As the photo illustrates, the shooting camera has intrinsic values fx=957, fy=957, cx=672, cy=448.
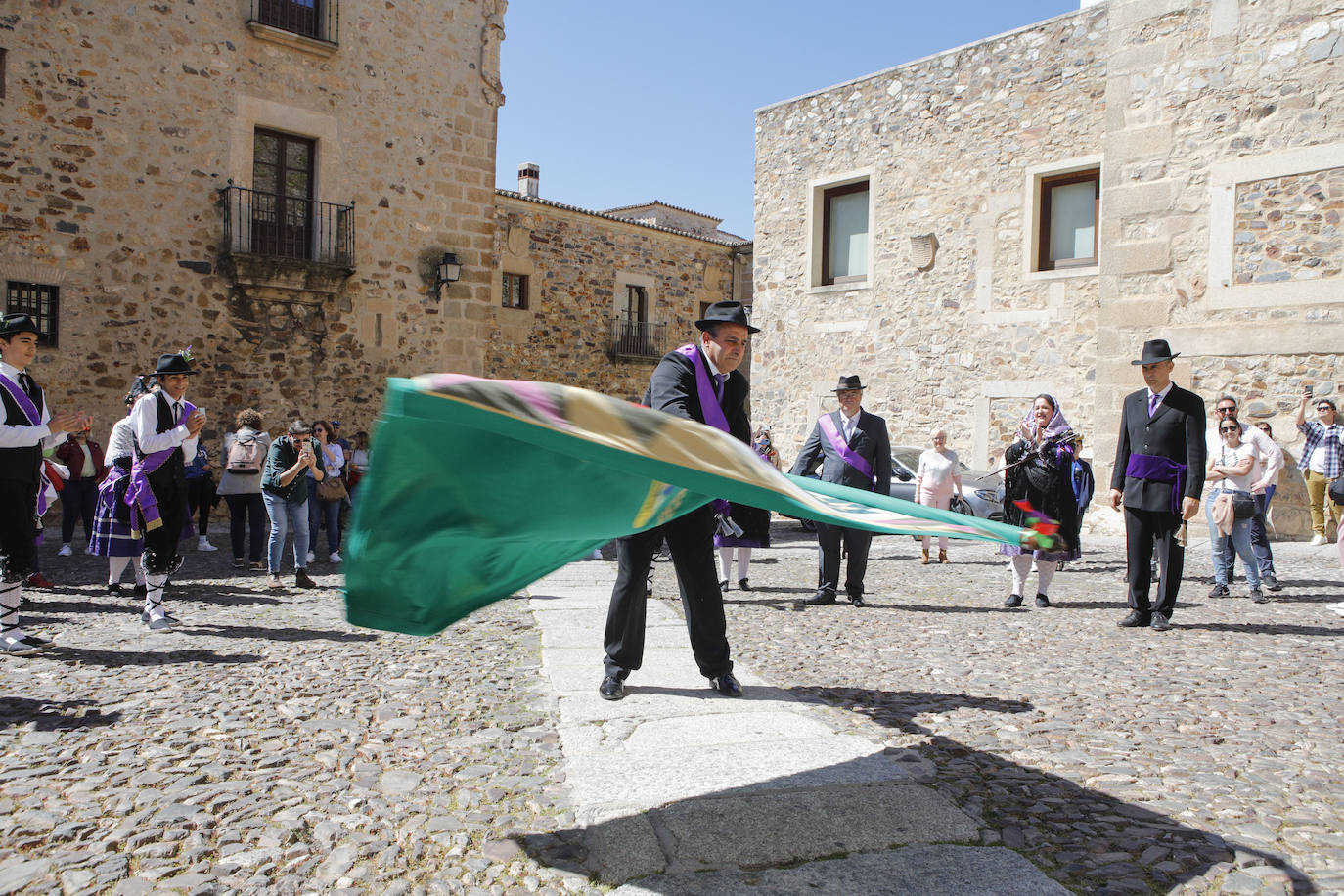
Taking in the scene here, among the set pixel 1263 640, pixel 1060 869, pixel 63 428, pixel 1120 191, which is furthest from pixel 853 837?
pixel 1120 191

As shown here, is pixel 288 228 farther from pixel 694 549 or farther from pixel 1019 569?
pixel 694 549

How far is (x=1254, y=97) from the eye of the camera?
11.6 metres

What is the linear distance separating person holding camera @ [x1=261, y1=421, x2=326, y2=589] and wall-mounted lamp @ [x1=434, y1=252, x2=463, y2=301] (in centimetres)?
760

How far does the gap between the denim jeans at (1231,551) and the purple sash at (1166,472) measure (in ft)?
6.46

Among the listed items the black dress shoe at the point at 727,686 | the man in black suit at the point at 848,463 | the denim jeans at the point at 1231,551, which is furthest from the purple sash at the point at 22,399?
the denim jeans at the point at 1231,551

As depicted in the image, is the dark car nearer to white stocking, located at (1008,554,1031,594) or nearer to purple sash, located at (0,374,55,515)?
white stocking, located at (1008,554,1031,594)

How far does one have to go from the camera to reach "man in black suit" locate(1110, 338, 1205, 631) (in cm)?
652

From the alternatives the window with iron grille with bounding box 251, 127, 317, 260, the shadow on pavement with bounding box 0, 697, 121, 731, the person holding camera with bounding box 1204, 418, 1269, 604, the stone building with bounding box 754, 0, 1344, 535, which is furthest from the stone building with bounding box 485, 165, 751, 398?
the shadow on pavement with bounding box 0, 697, 121, 731

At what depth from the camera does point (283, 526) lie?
8.61m

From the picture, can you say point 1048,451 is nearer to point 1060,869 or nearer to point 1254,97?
point 1060,869

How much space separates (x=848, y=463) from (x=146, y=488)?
5.12m

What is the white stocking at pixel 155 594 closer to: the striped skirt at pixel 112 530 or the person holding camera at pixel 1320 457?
the striped skirt at pixel 112 530

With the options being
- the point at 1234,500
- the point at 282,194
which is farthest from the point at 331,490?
the point at 1234,500

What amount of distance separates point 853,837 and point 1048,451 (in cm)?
537
